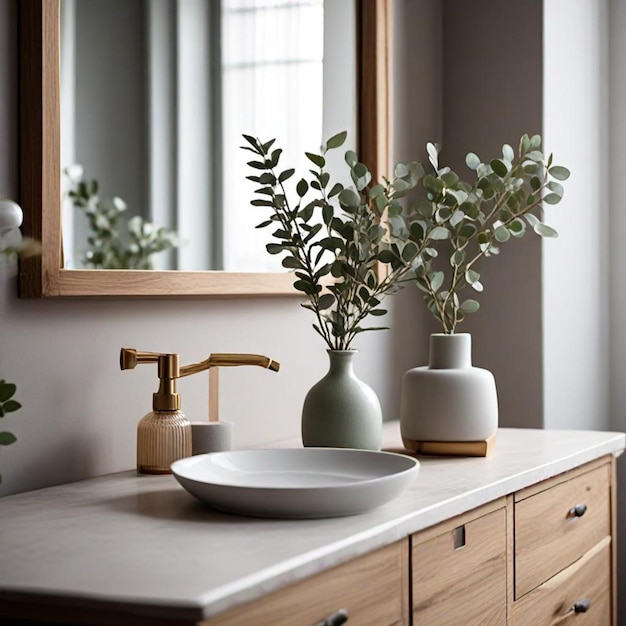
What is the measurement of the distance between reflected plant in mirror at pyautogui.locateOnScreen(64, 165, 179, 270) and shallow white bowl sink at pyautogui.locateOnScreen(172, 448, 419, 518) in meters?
0.33

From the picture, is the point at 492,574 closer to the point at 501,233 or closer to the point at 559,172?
the point at 501,233

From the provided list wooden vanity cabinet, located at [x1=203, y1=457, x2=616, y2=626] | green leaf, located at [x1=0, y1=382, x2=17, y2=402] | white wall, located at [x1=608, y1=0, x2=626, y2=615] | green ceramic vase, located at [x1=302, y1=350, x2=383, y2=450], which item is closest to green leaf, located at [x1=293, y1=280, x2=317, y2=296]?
green ceramic vase, located at [x1=302, y1=350, x2=383, y2=450]

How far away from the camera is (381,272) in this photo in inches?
87.4

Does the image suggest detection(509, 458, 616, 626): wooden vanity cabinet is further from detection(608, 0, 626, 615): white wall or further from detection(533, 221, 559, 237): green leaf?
detection(608, 0, 626, 615): white wall

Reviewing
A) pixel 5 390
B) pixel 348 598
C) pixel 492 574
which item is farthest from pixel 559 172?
pixel 5 390

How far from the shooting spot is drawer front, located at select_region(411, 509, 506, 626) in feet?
4.43

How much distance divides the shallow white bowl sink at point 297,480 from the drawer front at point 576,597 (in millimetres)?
372

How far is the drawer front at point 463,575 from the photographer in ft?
4.43

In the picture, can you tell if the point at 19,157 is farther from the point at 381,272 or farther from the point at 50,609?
the point at 381,272

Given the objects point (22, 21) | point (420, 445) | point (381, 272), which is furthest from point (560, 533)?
point (22, 21)

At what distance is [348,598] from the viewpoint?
1.18 metres

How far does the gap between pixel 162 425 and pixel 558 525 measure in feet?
2.29

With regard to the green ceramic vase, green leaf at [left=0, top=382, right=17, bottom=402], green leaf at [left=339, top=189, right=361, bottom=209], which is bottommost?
the green ceramic vase

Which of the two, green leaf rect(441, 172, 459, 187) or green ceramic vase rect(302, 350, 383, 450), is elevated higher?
green leaf rect(441, 172, 459, 187)
